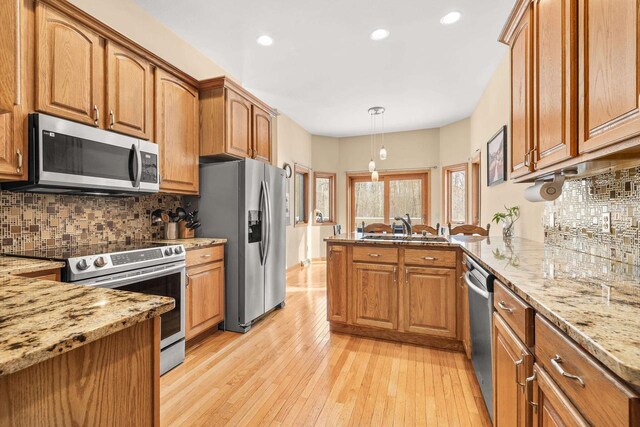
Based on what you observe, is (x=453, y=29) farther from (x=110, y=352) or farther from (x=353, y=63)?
(x=110, y=352)

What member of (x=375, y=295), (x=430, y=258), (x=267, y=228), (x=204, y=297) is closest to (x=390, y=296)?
(x=375, y=295)

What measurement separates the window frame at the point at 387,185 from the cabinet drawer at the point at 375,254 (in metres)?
3.99

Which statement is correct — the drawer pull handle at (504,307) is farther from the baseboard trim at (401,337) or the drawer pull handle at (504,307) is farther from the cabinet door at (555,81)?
the baseboard trim at (401,337)

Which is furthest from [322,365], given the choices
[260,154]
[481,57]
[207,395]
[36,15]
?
[481,57]

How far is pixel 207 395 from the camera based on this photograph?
189cm

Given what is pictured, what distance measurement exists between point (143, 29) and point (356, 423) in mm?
3377

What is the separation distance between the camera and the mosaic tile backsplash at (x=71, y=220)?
1.87 metres

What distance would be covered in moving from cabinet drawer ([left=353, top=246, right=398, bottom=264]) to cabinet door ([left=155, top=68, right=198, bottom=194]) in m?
1.61

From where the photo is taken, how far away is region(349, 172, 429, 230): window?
20.8 feet

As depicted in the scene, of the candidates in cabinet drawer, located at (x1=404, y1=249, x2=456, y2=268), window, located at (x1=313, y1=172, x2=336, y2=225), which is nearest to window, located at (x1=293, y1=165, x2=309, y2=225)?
window, located at (x1=313, y1=172, x2=336, y2=225)

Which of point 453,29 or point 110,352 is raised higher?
point 453,29

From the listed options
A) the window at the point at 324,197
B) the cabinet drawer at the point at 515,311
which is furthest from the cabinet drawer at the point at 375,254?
the window at the point at 324,197

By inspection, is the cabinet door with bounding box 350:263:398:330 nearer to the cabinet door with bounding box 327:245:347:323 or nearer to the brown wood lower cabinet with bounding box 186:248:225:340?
the cabinet door with bounding box 327:245:347:323

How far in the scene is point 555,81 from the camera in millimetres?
1401
